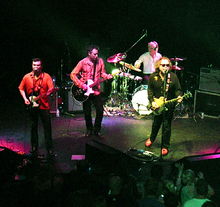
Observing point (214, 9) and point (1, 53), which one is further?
point (1, 53)

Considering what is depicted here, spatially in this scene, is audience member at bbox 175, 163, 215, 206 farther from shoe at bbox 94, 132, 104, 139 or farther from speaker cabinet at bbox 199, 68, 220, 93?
speaker cabinet at bbox 199, 68, 220, 93

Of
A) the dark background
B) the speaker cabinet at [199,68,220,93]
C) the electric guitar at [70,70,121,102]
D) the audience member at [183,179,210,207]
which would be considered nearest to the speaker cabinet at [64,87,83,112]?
the dark background

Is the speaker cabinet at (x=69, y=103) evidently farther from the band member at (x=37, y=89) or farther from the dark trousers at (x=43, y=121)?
the band member at (x=37, y=89)

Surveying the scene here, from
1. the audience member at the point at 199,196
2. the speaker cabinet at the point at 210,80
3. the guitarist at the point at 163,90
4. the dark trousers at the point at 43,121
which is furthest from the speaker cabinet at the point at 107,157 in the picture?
the speaker cabinet at the point at 210,80

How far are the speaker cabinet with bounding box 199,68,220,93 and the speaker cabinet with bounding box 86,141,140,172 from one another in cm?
576

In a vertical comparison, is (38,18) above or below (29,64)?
above

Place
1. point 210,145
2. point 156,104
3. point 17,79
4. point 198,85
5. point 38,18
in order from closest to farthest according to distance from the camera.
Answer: point 156,104 < point 210,145 < point 198,85 < point 38,18 < point 17,79

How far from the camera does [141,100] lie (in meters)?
11.1

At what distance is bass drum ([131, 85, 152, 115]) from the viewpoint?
1104 cm

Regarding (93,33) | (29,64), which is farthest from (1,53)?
(93,33)

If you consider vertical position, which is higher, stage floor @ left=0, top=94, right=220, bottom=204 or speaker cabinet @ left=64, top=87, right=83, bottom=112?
speaker cabinet @ left=64, top=87, right=83, bottom=112

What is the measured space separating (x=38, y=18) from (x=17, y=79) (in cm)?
278

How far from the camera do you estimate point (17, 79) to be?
14.6 meters

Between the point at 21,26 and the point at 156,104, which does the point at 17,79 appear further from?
the point at 156,104
